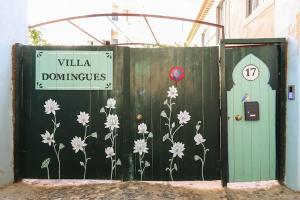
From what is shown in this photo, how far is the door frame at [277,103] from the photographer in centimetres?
512

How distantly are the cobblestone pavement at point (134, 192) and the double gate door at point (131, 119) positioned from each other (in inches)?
7.5

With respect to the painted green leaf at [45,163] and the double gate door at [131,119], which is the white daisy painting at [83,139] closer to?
the double gate door at [131,119]

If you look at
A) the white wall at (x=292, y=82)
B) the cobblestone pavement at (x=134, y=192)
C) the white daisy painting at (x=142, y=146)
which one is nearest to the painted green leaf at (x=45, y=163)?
the cobblestone pavement at (x=134, y=192)

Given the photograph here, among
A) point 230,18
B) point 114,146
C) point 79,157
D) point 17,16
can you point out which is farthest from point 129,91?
point 230,18

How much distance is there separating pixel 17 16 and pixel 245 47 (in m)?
3.38

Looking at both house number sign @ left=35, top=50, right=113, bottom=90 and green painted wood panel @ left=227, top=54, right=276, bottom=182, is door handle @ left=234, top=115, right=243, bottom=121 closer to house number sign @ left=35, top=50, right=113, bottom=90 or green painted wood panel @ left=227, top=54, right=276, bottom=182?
green painted wood panel @ left=227, top=54, right=276, bottom=182

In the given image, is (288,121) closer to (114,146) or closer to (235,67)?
(235,67)

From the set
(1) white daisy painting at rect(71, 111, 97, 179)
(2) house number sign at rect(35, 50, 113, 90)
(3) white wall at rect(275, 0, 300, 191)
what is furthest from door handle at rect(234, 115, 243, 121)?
(1) white daisy painting at rect(71, 111, 97, 179)

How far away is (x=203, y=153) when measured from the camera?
17.4ft

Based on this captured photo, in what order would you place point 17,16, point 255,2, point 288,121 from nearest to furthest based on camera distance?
point 288,121, point 17,16, point 255,2

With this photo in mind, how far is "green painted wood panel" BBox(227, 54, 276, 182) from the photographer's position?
518 centimetres

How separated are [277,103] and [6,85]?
3.84 m

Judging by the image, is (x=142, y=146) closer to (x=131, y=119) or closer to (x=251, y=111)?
(x=131, y=119)

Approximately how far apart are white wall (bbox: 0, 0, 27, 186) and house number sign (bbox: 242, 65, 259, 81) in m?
3.34
